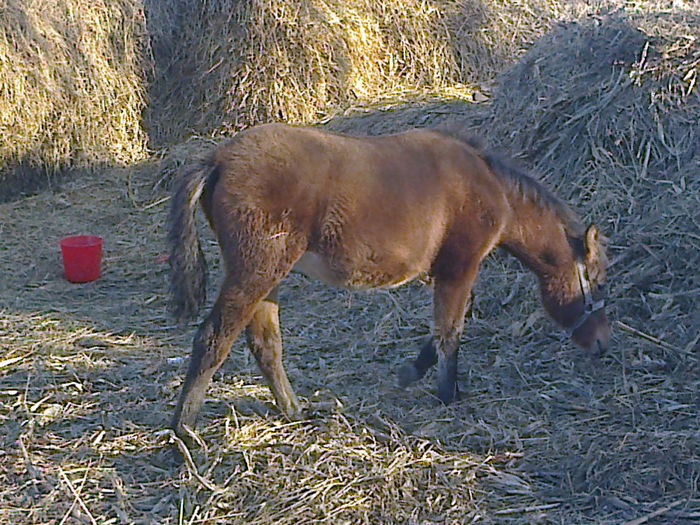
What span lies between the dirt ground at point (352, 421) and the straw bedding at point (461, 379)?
13 mm

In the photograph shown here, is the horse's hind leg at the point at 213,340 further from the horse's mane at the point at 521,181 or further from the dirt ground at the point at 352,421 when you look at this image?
the horse's mane at the point at 521,181

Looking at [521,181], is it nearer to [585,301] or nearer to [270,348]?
[585,301]

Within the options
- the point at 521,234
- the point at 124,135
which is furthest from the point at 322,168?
the point at 124,135

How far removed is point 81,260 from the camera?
678cm

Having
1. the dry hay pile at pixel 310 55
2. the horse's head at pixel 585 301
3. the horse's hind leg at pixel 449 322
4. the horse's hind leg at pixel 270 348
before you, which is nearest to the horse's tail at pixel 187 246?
the horse's hind leg at pixel 270 348

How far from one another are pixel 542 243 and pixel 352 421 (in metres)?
1.55

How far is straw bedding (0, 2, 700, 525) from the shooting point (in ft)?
12.0

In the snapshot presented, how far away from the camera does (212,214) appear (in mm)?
3975

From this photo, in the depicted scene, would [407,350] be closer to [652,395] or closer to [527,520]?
[652,395]

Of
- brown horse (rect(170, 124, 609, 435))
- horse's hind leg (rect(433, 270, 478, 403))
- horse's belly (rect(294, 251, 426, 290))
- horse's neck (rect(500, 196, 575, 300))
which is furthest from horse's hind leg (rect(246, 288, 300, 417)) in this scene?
horse's neck (rect(500, 196, 575, 300))

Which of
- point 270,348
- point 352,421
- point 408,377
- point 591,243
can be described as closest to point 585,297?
point 591,243

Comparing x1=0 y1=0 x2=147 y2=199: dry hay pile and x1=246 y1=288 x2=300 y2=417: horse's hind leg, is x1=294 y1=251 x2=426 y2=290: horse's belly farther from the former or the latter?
x1=0 y1=0 x2=147 y2=199: dry hay pile

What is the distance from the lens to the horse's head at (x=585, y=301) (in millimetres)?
4797

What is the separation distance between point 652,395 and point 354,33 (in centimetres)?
707
